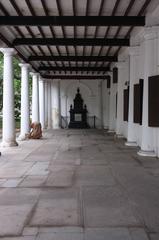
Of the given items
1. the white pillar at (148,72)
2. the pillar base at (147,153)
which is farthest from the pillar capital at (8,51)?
the pillar base at (147,153)

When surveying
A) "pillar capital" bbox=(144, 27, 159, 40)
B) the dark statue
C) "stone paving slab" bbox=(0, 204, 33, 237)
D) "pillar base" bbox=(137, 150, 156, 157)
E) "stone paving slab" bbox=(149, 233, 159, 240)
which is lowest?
"stone paving slab" bbox=(149, 233, 159, 240)

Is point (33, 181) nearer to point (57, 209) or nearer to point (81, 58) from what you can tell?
point (57, 209)

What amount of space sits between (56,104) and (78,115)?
8.20 ft

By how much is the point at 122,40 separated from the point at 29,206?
12.5 metres

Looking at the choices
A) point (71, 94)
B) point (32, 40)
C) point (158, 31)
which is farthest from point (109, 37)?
point (71, 94)

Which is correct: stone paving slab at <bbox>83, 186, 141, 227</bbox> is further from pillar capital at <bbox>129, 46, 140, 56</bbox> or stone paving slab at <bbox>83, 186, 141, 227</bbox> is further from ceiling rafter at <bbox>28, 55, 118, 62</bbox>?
ceiling rafter at <bbox>28, 55, 118, 62</bbox>

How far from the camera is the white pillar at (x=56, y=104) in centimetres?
3600

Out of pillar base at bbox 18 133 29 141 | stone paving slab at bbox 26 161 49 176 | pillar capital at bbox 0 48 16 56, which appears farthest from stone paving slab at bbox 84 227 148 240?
pillar base at bbox 18 133 29 141

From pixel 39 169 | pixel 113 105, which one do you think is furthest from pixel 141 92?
pixel 113 105

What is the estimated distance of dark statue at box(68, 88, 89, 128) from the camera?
37.3 metres

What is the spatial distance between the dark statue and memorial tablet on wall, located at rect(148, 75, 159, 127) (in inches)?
947

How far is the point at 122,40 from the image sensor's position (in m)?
17.8

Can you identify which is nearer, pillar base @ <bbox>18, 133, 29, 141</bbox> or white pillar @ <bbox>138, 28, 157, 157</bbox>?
white pillar @ <bbox>138, 28, 157, 157</bbox>

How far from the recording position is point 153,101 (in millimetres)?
13062
